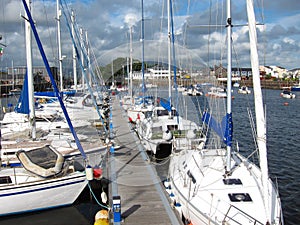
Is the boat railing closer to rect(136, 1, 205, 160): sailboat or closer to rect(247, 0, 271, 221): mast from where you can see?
rect(247, 0, 271, 221): mast

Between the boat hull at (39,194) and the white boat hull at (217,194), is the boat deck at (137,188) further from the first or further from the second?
the boat hull at (39,194)

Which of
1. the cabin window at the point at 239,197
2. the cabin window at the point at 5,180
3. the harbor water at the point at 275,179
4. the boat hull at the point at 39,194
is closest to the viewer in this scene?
the cabin window at the point at 239,197

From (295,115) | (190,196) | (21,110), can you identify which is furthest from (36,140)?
(295,115)

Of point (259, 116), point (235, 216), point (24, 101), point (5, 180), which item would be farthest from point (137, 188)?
point (24, 101)

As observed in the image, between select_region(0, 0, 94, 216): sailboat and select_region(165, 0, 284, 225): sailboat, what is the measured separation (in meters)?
3.89

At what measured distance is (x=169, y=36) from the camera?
23.3 metres

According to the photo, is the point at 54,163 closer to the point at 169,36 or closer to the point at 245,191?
the point at 245,191

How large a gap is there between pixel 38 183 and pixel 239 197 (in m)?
6.85

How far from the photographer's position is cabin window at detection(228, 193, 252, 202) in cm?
904

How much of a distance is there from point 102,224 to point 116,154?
9.00 metres

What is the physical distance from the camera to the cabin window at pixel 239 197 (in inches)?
356

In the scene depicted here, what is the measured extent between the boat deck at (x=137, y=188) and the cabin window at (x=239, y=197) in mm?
2229

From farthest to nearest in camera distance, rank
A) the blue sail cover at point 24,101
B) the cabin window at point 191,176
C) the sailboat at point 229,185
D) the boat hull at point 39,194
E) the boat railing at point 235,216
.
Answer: the blue sail cover at point 24,101 < the boat hull at point 39,194 < the cabin window at point 191,176 < the boat railing at point 235,216 < the sailboat at point 229,185

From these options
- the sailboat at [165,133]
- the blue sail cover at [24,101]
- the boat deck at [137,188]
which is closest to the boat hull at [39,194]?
the boat deck at [137,188]
